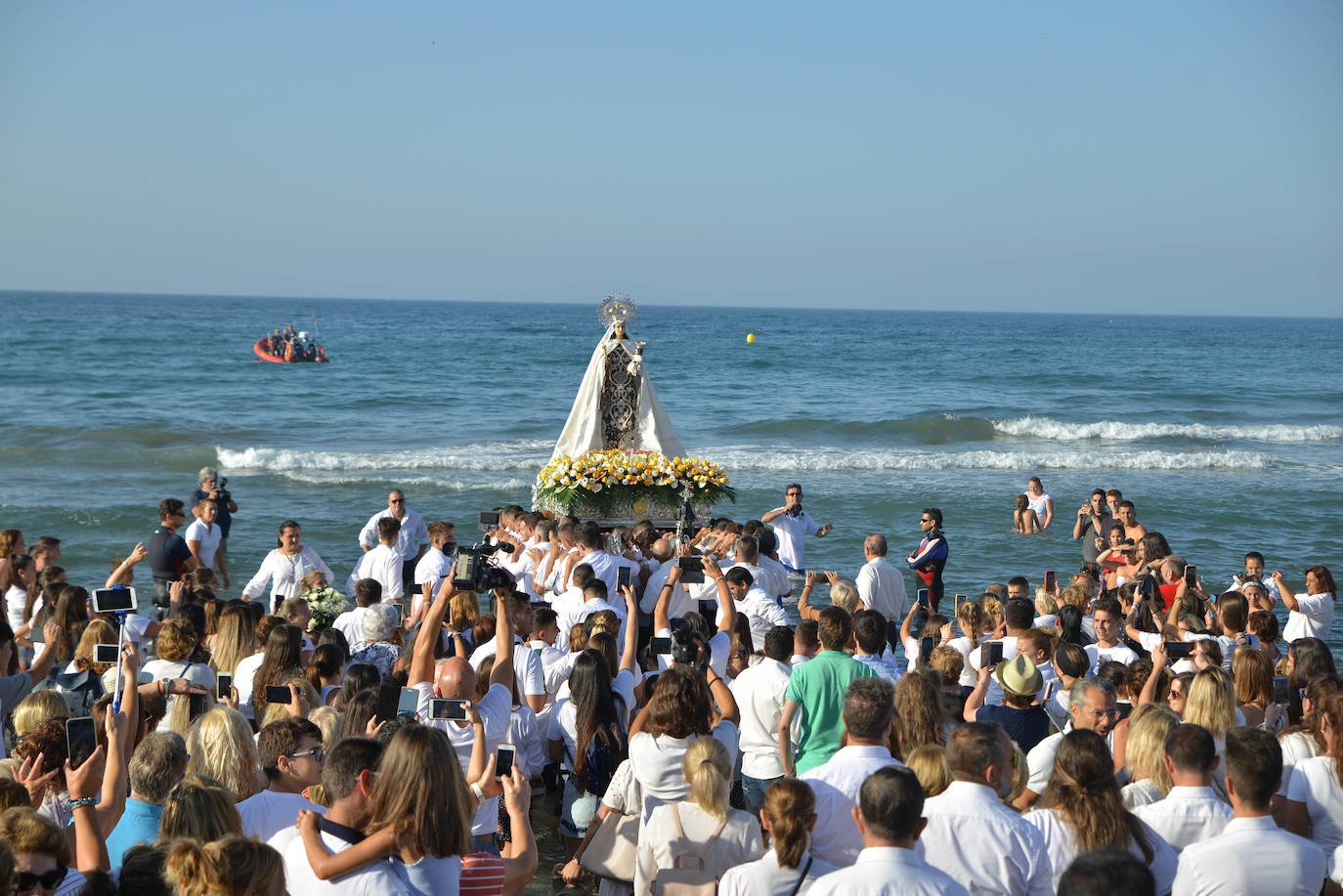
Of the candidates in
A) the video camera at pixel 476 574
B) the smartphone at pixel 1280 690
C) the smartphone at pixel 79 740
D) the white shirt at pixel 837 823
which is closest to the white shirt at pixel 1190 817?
the white shirt at pixel 837 823

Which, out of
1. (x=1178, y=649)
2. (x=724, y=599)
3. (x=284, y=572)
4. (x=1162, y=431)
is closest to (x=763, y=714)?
(x=724, y=599)

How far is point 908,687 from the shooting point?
5.08 meters

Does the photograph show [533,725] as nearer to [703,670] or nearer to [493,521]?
[703,670]

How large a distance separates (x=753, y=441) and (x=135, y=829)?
26.4 meters

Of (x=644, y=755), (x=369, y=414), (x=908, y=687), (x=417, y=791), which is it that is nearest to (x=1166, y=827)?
(x=908, y=687)

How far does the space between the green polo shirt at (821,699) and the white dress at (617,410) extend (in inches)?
245

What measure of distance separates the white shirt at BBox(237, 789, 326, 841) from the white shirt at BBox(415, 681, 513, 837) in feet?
2.74

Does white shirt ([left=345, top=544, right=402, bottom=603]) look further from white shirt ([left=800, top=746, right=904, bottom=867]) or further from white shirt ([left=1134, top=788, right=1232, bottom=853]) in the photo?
white shirt ([left=1134, top=788, right=1232, bottom=853])

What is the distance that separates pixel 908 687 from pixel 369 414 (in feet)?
101

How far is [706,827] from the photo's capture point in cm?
420

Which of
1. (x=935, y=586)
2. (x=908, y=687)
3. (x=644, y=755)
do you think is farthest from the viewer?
(x=935, y=586)

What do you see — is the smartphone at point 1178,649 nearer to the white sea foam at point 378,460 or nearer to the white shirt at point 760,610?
the white shirt at point 760,610

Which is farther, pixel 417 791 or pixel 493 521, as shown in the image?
pixel 493 521

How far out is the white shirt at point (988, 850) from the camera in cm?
390
